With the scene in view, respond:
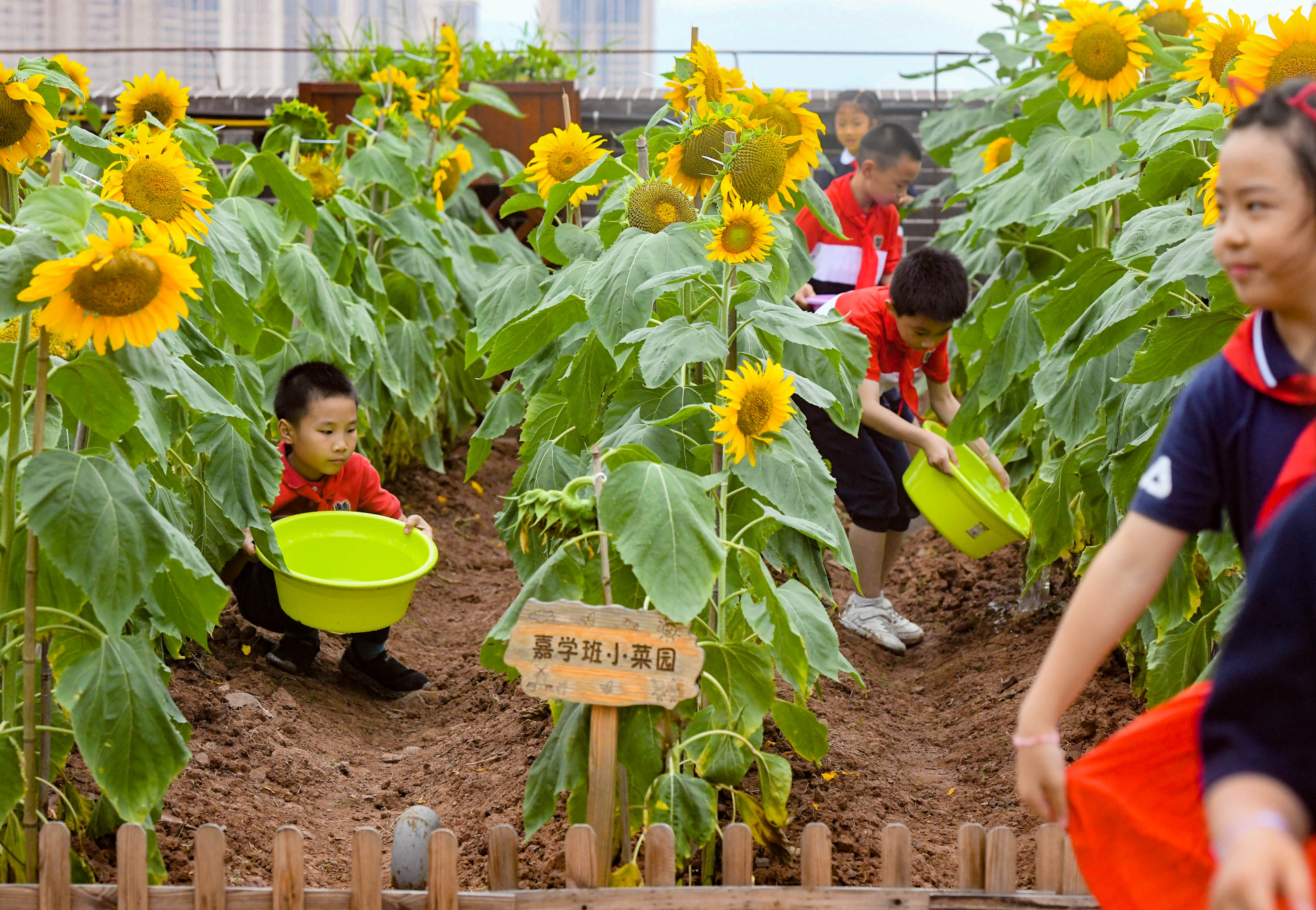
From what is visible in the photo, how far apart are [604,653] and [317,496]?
6.16 feet

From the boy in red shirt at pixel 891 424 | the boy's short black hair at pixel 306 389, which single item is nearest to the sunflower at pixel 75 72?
the boy's short black hair at pixel 306 389

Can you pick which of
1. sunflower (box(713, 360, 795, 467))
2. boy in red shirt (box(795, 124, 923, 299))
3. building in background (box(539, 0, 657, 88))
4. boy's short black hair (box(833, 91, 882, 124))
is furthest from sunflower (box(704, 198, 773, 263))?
building in background (box(539, 0, 657, 88))

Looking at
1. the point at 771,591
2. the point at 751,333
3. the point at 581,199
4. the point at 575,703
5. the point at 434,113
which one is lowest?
the point at 575,703

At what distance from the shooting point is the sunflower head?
165 inches

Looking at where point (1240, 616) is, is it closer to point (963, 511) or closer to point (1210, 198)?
point (1210, 198)

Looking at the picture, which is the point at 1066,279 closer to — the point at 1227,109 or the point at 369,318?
the point at 1227,109

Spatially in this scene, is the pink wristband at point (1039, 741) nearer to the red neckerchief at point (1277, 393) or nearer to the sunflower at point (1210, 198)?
the red neckerchief at point (1277, 393)

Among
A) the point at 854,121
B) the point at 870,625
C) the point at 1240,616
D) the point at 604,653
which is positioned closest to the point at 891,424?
the point at 870,625

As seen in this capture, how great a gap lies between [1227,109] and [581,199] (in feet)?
4.49

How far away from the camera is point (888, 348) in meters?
3.92

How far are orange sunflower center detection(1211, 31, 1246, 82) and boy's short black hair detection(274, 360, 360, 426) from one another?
219 cm

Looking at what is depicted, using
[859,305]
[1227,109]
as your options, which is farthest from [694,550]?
[859,305]

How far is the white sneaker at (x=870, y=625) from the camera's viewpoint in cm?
405

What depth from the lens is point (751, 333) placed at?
2.46 m
